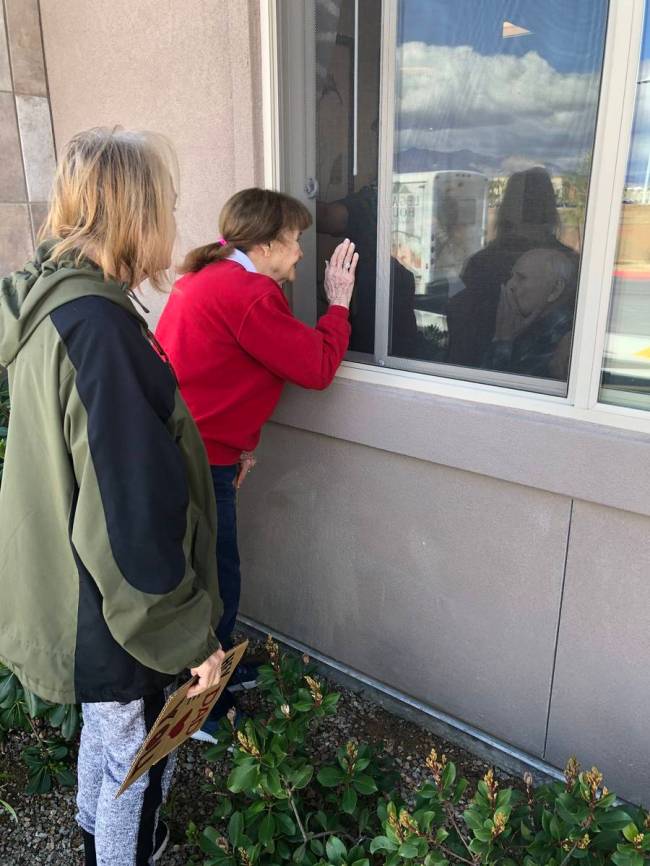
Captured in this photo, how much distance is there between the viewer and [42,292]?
1.47 metres

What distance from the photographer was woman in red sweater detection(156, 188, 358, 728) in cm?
237

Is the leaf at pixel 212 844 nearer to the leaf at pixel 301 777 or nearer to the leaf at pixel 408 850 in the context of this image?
the leaf at pixel 301 777

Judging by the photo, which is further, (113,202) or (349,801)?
(349,801)

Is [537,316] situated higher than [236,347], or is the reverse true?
[537,316]

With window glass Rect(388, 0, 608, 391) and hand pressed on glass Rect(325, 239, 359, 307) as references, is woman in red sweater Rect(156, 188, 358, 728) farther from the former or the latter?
window glass Rect(388, 0, 608, 391)

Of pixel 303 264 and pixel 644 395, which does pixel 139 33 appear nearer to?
pixel 303 264

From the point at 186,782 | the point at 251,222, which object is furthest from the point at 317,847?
the point at 251,222

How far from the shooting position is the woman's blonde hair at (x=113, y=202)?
1.52 meters

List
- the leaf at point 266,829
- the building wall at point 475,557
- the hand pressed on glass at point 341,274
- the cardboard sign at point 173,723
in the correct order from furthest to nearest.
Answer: the hand pressed on glass at point 341,274 < the building wall at point 475,557 < the leaf at point 266,829 < the cardboard sign at point 173,723

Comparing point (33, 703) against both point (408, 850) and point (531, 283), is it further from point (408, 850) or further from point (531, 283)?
point (531, 283)

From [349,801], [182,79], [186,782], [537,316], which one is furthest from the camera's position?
[182,79]

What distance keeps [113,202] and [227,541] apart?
148 centimetres

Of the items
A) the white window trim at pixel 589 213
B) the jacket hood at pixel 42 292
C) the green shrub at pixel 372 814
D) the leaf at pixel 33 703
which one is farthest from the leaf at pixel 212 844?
the white window trim at pixel 589 213

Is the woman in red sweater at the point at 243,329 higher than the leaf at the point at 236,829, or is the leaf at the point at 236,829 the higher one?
the woman in red sweater at the point at 243,329
